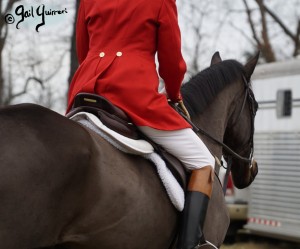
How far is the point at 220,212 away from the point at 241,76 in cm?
135

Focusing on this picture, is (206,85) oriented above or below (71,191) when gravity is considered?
above

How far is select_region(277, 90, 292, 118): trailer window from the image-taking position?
9.40 m

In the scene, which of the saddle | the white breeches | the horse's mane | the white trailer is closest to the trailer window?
the white trailer

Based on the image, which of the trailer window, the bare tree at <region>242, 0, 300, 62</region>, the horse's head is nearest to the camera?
the horse's head

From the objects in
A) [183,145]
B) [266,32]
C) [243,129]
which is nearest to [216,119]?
[243,129]

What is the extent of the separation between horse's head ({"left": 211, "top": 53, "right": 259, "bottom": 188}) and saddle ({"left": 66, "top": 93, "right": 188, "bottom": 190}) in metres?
1.30

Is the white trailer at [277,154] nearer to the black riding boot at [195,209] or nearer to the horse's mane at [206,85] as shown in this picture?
the horse's mane at [206,85]

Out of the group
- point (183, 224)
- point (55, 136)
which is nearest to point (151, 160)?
point (183, 224)

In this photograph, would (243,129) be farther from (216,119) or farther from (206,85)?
(206,85)

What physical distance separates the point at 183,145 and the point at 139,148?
0.40 m

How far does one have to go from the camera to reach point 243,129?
5.09 meters

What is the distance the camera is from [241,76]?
505cm

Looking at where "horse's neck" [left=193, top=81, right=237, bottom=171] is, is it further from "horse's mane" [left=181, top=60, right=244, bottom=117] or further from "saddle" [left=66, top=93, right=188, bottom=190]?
"saddle" [left=66, top=93, right=188, bottom=190]

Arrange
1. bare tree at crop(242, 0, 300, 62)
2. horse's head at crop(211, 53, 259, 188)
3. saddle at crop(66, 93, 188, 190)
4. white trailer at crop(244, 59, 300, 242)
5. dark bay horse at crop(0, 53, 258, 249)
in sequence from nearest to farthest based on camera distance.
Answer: dark bay horse at crop(0, 53, 258, 249), saddle at crop(66, 93, 188, 190), horse's head at crop(211, 53, 259, 188), white trailer at crop(244, 59, 300, 242), bare tree at crop(242, 0, 300, 62)
